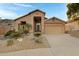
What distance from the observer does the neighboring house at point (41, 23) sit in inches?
311

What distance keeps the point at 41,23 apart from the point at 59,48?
1.26 metres

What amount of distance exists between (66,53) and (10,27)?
2398 millimetres

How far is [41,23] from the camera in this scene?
8.09 m

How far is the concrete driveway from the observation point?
7.17m

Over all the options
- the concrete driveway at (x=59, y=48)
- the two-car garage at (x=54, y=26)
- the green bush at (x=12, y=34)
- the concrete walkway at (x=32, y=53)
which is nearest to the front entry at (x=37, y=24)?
the two-car garage at (x=54, y=26)

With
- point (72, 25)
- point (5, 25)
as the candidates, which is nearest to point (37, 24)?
point (5, 25)

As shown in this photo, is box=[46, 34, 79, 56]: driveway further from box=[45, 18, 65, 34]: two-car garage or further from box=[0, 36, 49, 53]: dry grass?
box=[0, 36, 49, 53]: dry grass

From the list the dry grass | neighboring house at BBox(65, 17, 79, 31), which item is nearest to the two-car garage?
neighboring house at BBox(65, 17, 79, 31)

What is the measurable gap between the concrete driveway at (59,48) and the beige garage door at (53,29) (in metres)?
0.16

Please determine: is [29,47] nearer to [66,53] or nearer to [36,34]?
[36,34]

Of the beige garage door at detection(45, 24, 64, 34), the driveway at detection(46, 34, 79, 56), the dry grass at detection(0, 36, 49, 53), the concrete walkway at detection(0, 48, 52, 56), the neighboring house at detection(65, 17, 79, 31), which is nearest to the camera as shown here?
the concrete walkway at detection(0, 48, 52, 56)

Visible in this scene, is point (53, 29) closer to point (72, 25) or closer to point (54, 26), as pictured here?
point (54, 26)

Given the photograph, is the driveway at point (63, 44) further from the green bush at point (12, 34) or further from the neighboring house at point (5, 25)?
the neighboring house at point (5, 25)

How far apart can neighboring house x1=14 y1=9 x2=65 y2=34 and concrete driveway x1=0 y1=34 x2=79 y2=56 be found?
11.0 inches
